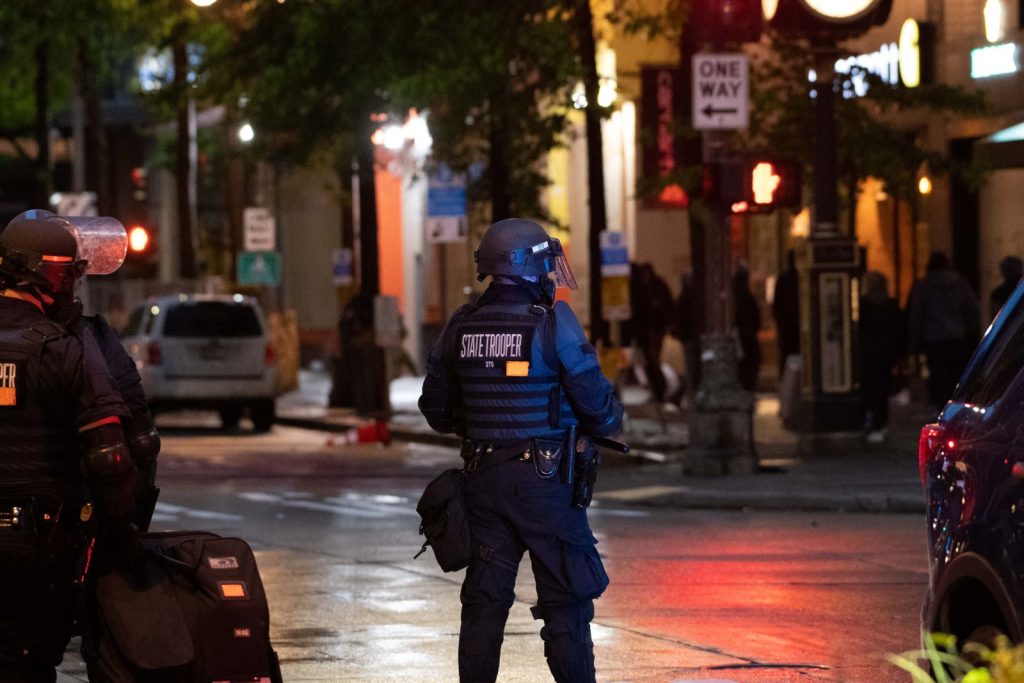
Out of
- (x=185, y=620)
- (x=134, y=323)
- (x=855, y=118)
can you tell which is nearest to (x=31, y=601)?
(x=185, y=620)

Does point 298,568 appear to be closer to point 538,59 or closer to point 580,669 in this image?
point 580,669

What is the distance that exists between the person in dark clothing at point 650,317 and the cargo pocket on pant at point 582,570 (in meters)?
19.7

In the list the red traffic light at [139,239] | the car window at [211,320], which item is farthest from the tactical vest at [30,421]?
the red traffic light at [139,239]

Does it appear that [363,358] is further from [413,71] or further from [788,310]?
[788,310]

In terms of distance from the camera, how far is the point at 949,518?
671cm

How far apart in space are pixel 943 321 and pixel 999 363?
52.7 feet

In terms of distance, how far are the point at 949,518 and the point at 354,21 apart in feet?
64.1

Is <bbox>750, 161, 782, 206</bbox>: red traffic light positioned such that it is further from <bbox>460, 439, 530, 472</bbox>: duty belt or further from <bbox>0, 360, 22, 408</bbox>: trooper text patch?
<bbox>0, 360, 22, 408</bbox>: trooper text patch

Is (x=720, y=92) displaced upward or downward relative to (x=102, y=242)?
upward

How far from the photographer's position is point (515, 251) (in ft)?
24.8

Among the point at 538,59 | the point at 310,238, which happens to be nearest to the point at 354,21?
the point at 538,59

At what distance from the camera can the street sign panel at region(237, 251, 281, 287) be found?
35375 mm

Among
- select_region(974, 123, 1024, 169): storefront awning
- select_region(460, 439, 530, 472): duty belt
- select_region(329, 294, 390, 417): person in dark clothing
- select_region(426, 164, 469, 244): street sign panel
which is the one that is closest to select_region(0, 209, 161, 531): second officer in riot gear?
select_region(460, 439, 530, 472): duty belt

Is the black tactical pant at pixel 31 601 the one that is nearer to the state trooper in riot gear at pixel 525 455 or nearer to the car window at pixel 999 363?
the state trooper in riot gear at pixel 525 455
